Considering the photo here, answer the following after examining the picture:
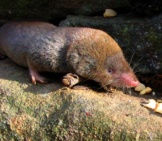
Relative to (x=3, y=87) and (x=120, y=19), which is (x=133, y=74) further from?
(x=3, y=87)

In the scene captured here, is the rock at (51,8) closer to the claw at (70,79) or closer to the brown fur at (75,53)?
the brown fur at (75,53)

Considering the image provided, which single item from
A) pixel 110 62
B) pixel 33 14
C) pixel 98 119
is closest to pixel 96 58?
pixel 110 62

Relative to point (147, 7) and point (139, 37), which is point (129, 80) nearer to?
point (139, 37)

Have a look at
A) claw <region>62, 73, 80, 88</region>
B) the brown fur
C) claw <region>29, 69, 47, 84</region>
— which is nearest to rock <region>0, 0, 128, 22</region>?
the brown fur

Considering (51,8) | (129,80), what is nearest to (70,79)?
(129,80)

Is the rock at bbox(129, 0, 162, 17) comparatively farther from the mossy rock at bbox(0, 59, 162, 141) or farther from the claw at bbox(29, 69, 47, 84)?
the claw at bbox(29, 69, 47, 84)

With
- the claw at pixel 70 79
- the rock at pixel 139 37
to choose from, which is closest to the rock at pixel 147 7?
the rock at pixel 139 37
